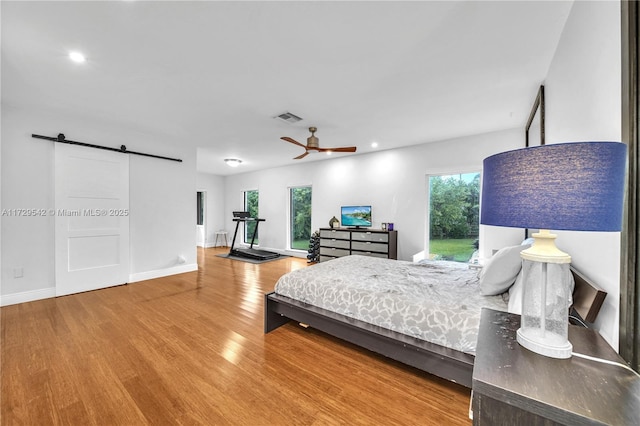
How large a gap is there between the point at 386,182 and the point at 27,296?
19.9 ft

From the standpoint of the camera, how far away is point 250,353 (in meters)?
2.19

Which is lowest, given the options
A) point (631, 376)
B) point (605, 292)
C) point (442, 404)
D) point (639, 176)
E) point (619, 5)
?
point (442, 404)

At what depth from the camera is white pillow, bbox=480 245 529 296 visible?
184 cm

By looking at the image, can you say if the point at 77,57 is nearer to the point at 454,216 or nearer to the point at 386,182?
the point at 386,182

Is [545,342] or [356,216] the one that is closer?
[545,342]

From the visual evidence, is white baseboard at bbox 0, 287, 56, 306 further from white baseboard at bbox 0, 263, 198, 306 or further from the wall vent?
the wall vent

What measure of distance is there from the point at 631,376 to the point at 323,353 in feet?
6.11

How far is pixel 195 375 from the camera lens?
6.22ft

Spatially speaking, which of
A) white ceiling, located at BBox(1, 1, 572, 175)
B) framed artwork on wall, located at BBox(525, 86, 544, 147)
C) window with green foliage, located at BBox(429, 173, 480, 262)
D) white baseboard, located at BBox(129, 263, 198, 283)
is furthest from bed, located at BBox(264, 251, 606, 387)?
white baseboard, located at BBox(129, 263, 198, 283)

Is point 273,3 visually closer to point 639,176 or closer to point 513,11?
point 513,11

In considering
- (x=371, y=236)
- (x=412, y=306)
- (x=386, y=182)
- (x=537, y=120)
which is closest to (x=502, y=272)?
(x=412, y=306)

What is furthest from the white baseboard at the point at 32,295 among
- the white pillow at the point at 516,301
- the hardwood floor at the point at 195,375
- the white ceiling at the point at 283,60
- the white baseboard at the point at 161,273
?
the white pillow at the point at 516,301

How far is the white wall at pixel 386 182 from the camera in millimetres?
4457

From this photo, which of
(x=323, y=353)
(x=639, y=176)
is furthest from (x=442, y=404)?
(x=639, y=176)
